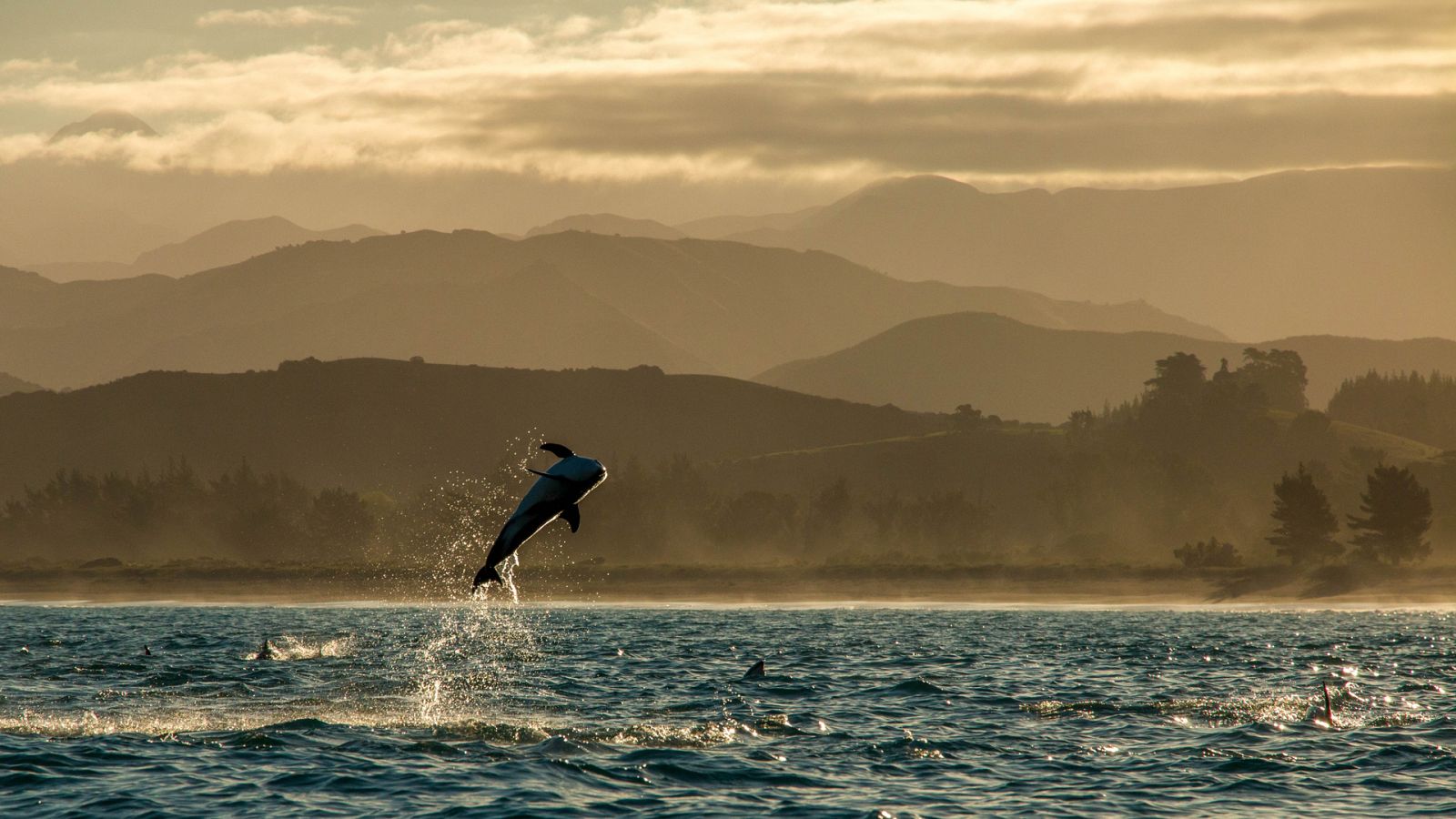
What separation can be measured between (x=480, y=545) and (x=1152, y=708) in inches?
6133

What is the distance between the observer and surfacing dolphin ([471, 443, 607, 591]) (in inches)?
1080

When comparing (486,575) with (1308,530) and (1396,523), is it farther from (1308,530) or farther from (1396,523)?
(1396,523)

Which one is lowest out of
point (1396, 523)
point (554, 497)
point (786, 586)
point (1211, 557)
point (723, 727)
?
point (723, 727)

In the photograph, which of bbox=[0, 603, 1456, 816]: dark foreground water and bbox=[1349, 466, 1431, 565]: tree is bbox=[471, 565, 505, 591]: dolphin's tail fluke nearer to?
bbox=[0, 603, 1456, 816]: dark foreground water

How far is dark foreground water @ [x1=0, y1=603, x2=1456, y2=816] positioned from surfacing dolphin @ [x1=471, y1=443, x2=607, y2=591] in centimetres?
555

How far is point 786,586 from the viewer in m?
141

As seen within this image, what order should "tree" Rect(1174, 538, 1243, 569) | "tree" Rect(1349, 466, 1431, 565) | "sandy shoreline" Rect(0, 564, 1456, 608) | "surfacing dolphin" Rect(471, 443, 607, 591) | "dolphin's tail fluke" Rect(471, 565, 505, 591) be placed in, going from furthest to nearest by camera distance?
1. "tree" Rect(1174, 538, 1243, 569)
2. "tree" Rect(1349, 466, 1431, 565)
3. "sandy shoreline" Rect(0, 564, 1456, 608)
4. "dolphin's tail fluke" Rect(471, 565, 505, 591)
5. "surfacing dolphin" Rect(471, 443, 607, 591)

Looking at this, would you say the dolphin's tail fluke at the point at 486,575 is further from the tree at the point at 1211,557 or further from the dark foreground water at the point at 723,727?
the tree at the point at 1211,557

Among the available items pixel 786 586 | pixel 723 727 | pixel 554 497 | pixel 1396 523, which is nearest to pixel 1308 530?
pixel 1396 523

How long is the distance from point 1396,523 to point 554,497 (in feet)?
443

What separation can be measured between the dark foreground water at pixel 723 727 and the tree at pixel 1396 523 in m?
74.3

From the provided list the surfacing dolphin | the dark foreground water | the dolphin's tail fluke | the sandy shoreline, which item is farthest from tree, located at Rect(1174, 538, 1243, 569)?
the surfacing dolphin

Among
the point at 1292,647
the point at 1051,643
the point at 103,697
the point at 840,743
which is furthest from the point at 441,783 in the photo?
the point at 1292,647

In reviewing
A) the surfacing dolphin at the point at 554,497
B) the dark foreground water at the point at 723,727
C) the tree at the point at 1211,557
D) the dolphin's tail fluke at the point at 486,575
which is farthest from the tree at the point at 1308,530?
the surfacing dolphin at the point at 554,497
